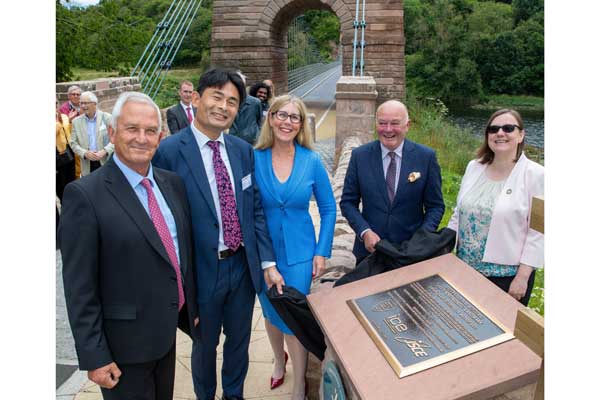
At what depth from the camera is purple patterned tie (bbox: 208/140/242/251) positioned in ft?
7.72

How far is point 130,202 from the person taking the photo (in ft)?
6.03

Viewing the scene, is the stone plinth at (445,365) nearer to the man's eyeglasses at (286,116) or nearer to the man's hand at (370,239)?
the man's hand at (370,239)

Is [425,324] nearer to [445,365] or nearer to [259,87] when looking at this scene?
[445,365]

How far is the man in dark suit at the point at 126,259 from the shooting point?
1.73 meters

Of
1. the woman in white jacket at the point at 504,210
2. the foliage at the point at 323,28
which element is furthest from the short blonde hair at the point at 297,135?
the foliage at the point at 323,28

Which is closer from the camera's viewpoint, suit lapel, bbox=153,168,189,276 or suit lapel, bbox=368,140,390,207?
suit lapel, bbox=153,168,189,276

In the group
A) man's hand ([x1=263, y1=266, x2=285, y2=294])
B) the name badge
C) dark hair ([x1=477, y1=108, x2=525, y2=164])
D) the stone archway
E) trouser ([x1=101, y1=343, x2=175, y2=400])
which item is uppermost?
the stone archway

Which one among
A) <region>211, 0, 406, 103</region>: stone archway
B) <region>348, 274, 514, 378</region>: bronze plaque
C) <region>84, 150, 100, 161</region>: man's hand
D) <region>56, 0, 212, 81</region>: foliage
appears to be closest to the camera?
<region>348, 274, 514, 378</region>: bronze plaque

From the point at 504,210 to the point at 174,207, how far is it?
160 centimetres

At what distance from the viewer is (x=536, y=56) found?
38.0 m

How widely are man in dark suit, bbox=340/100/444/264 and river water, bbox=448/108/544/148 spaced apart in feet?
61.2

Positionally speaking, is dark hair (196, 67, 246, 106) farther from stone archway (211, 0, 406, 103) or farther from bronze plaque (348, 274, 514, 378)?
stone archway (211, 0, 406, 103)

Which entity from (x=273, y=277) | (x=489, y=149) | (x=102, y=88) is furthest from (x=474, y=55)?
(x=273, y=277)

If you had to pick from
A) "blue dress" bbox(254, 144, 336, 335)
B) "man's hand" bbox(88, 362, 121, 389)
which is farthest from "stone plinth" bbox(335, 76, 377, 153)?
"man's hand" bbox(88, 362, 121, 389)
